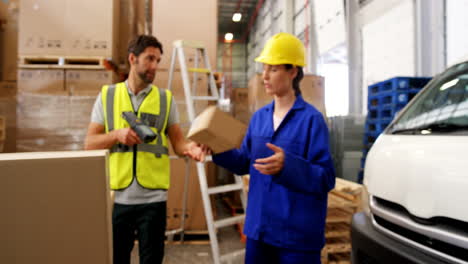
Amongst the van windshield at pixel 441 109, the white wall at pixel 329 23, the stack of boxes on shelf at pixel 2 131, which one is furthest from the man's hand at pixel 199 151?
the white wall at pixel 329 23

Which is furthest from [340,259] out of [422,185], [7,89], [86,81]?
[7,89]

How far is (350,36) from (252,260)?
5278mm

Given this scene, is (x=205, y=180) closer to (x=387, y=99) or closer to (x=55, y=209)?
(x=55, y=209)

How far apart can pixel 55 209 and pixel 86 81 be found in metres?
3.03

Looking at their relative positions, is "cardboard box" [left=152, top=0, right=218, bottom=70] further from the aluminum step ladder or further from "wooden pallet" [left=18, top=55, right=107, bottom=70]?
"wooden pallet" [left=18, top=55, right=107, bottom=70]

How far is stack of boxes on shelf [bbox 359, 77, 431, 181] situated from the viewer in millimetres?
3590

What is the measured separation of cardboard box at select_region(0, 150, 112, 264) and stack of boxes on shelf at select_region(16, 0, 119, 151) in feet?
9.27

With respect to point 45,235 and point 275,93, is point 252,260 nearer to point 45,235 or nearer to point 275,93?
point 275,93

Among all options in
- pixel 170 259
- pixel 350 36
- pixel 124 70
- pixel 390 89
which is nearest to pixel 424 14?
pixel 390 89

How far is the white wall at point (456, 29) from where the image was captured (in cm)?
333

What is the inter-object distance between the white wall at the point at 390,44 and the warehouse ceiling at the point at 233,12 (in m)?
7.95

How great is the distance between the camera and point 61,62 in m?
3.33

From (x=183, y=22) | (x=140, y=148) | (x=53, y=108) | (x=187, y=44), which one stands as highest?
(x=183, y=22)

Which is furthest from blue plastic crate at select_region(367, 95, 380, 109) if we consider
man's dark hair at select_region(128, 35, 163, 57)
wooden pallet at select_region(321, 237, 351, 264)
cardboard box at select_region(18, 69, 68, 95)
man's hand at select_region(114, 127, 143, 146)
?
cardboard box at select_region(18, 69, 68, 95)
